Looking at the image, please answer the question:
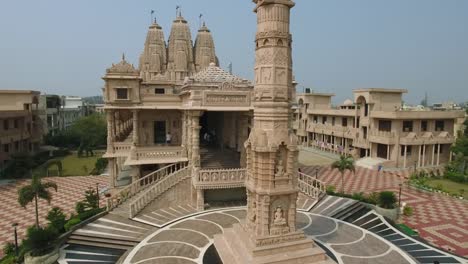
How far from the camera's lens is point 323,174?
3325cm

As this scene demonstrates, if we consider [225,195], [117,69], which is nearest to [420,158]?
[225,195]

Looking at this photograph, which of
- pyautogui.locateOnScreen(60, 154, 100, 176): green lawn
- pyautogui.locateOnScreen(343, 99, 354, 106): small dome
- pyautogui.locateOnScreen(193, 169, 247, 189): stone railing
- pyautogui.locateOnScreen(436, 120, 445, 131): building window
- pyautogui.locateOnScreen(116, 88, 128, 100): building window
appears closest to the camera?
pyautogui.locateOnScreen(193, 169, 247, 189): stone railing

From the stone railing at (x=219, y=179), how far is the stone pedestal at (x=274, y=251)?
6407 mm

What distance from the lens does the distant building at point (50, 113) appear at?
5429cm

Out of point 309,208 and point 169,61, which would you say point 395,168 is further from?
point 169,61

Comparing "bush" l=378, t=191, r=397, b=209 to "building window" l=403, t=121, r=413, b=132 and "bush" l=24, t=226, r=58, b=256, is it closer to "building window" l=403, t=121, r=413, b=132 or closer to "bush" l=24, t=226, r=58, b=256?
"bush" l=24, t=226, r=58, b=256

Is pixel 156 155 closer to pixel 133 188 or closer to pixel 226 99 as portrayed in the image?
pixel 133 188

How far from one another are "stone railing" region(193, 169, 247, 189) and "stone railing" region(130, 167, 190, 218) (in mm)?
1337

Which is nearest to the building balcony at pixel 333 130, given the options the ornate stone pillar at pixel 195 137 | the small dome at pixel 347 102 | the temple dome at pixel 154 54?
the small dome at pixel 347 102

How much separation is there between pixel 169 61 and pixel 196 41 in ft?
17.7

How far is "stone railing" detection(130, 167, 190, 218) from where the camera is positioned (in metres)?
17.4

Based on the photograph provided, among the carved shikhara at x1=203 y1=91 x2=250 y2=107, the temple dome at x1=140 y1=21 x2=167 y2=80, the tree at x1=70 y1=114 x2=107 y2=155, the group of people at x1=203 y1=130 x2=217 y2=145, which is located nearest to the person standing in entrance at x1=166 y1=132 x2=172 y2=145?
the group of people at x1=203 y1=130 x2=217 y2=145

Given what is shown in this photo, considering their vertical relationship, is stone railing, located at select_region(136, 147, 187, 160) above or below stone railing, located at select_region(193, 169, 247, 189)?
above

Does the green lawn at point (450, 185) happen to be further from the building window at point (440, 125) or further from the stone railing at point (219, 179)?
the stone railing at point (219, 179)
